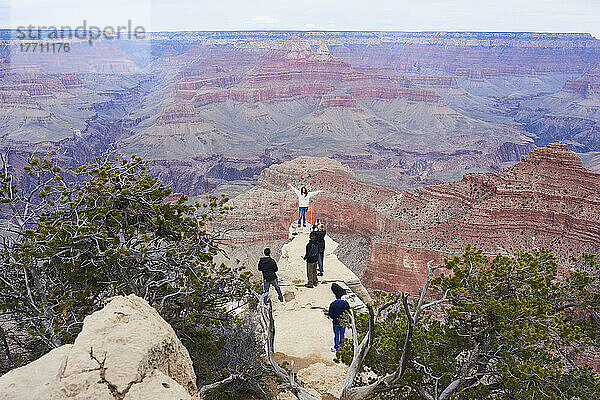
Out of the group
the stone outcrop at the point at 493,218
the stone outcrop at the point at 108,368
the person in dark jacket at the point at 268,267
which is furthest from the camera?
the stone outcrop at the point at 493,218

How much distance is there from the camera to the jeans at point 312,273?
42.0 feet

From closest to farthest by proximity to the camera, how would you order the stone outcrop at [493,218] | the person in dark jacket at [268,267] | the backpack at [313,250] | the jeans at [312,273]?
the person in dark jacket at [268,267]
the backpack at [313,250]
the jeans at [312,273]
the stone outcrop at [493,218]

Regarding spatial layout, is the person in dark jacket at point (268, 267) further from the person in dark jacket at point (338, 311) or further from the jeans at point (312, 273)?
the person in dark jacket at point (338, 311)

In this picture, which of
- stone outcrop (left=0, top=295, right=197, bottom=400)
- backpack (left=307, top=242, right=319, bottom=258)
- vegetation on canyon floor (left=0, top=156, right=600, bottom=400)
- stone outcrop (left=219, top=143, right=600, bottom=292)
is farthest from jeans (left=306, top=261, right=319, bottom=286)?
stone outcrop (left=219, top=143, right=600, bottom=292)

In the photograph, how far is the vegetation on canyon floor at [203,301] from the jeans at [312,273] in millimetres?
5105

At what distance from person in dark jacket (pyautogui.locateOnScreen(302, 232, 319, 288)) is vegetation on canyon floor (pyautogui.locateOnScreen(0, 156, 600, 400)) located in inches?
178

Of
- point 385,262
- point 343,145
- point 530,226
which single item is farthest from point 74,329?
point 343,145

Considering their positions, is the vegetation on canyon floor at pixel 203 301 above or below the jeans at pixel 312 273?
above

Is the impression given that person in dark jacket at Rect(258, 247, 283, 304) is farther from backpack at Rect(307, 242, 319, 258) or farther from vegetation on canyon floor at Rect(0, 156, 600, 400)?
vegetation on canyon floor at Rect(0, 156, 600, 400)

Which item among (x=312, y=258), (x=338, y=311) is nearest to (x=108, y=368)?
(x=338, y=311)

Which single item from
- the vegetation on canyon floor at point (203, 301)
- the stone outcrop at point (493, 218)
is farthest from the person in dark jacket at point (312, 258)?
the stone outcrop at point (493, 218)

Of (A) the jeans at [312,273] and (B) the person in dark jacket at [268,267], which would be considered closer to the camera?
(B) the person in dark jacket at [268,267]

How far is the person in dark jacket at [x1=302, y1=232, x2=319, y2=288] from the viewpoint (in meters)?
12.2

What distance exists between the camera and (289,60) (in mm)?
140250
